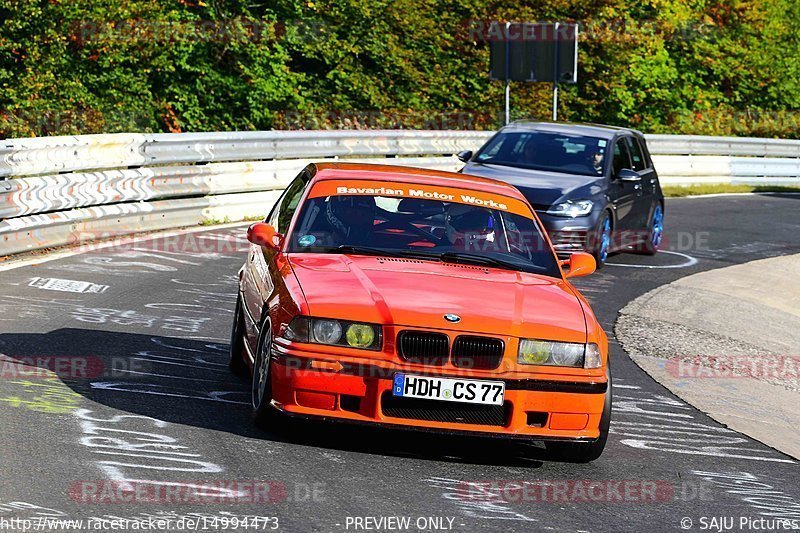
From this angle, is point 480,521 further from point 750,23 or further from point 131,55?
point 750,23

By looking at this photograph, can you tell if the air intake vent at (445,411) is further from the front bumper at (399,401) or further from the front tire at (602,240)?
the front tire at (602,240)

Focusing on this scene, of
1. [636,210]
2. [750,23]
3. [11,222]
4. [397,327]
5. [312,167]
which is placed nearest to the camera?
[397,327]

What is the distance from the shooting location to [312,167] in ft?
30.2

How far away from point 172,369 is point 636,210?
970 cm

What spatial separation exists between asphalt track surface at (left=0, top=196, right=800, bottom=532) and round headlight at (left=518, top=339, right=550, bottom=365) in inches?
22.2

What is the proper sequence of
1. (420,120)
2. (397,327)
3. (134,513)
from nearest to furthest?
(134,513)
(397,327)
(420,120)

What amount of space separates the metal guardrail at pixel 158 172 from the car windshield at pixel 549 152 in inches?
135

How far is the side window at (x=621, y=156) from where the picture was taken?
56.0 ft

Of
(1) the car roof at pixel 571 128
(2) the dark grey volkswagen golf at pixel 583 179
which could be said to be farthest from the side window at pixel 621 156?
(1) the car roof at pixel 571 128

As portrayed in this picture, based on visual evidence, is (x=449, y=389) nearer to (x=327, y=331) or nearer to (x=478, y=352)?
(x=478, y=352)

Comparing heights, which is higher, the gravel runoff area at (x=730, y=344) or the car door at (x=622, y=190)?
the car door at (x=622, y=190)

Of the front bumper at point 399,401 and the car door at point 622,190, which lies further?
the car door at point 622,190

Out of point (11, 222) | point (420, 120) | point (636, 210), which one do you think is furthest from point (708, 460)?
point (420, 120)

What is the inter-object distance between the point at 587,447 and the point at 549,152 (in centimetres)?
1002
